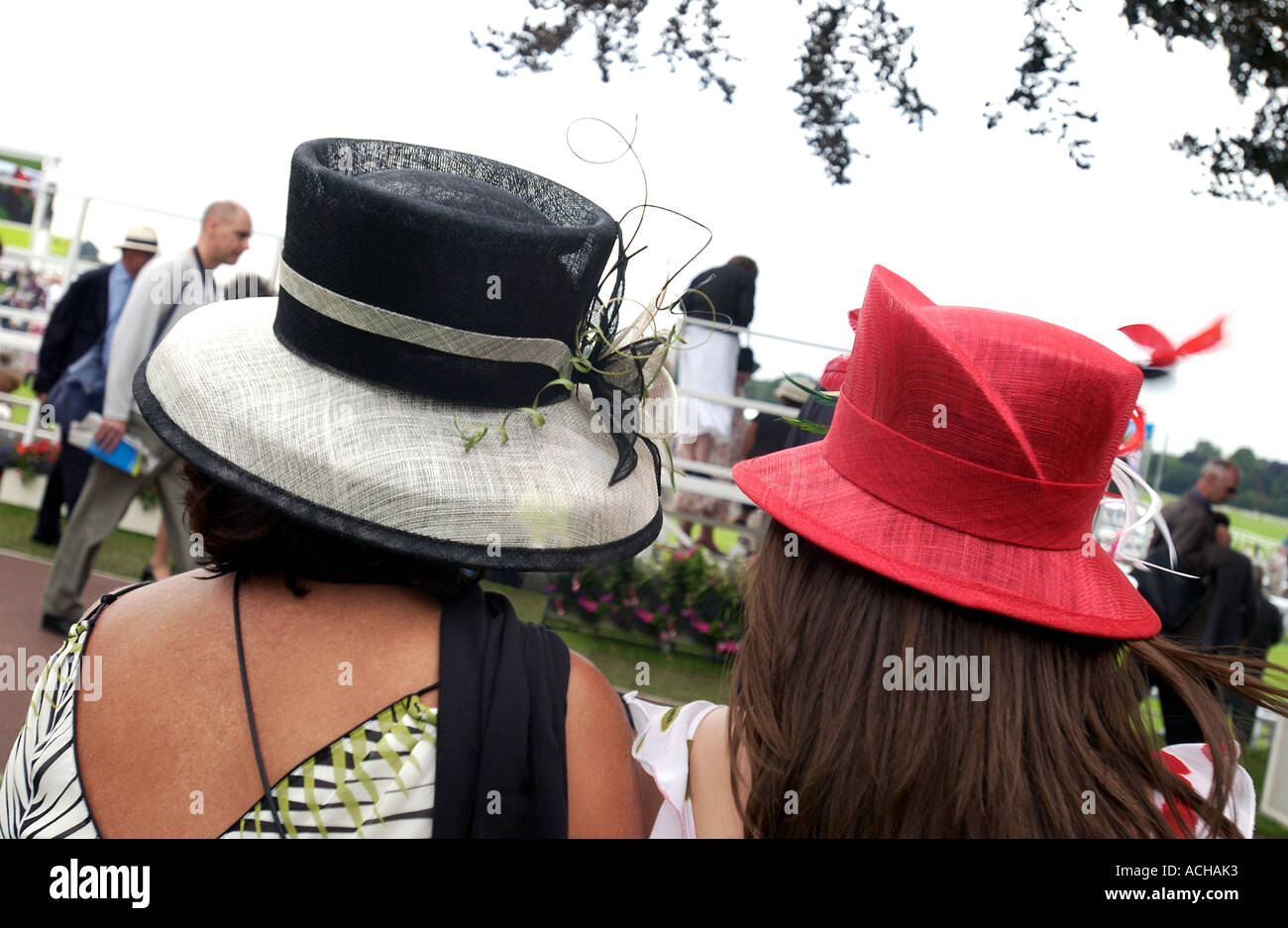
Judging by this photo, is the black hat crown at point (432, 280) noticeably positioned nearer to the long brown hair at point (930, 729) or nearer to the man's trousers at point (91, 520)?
the long brown hair at point (930, 729)

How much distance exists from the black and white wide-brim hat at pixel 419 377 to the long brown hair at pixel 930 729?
0.36 meters

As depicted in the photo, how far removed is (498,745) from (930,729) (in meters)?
0.56

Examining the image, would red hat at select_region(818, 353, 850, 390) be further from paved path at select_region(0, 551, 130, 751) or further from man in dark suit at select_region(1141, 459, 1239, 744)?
man in dark suit at select_region(1141, 459, 1239, 744)

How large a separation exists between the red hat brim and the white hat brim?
32 centimetres

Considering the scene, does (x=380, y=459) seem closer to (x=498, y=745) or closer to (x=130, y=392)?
(x=498, y=745)

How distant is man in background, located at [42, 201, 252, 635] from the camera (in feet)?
14.5

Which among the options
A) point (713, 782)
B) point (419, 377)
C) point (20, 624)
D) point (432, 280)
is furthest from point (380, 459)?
point (20, 624)

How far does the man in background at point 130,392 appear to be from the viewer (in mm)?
4422

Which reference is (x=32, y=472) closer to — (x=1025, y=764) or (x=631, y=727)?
(x=631, y=727)

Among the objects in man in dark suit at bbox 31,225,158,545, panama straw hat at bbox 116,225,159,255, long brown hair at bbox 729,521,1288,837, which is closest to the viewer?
long brown hair at bbox 729,521,1288,837

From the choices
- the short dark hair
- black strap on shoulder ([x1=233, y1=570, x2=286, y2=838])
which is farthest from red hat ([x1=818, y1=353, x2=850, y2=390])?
black strap on shoulder ([x1=233, y1=570, x2=286, y2=838])

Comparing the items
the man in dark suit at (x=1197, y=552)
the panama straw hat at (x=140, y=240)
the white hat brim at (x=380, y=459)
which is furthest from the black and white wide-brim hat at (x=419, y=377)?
the man in dark suit at (x=1197, y=552)

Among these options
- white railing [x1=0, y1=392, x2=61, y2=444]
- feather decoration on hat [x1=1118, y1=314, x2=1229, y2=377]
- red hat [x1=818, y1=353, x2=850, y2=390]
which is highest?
feather decoration on hat [x1=1118, y1=314, x2=1229, y2=377]

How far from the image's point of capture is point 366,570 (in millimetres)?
1387
